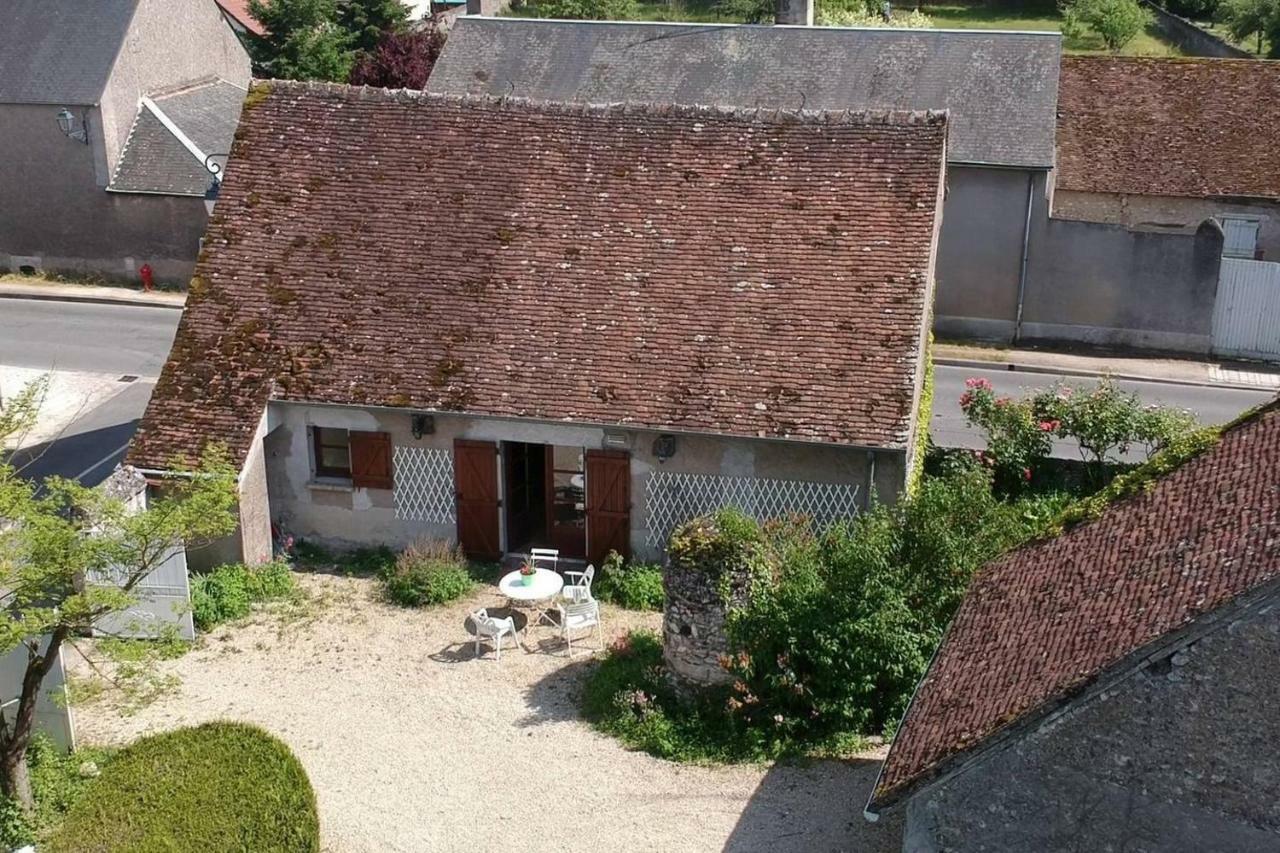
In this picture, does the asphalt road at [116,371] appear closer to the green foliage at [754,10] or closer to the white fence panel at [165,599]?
the white fence panel at [165,599]

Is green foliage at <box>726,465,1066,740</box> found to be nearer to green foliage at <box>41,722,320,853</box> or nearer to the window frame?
green foliage at <box>41,722,320,853</box>

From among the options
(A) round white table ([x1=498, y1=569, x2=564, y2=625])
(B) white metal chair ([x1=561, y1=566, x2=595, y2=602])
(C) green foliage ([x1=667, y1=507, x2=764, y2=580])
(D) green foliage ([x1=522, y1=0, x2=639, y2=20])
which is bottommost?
(B) white metal chair ([x1=561, y1=566, x2=595, y2=602])

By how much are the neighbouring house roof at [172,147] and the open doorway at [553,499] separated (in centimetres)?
1643

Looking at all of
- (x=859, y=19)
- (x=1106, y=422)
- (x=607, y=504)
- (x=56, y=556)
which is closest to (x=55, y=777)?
(x=56, y=556)

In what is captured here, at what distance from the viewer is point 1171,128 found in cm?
3281

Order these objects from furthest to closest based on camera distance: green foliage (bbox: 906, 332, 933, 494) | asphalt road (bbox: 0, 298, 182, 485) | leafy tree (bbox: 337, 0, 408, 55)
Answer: leafy tree (bbox: 337, 0, 408, 55)
asphalt road (bbox: 0, 298, 182, 485)
green foliage (bbox: 906, 332, 933, 494)

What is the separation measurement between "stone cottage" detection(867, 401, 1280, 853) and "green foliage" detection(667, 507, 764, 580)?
14.2ft

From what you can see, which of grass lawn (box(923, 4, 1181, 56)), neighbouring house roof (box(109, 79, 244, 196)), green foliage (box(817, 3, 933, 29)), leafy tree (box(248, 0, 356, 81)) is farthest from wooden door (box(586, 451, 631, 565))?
grass lawn (box(923, 4, 1181, 56))

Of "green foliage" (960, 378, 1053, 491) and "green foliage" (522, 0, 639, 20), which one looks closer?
"green foliage" (960, 378, 1053, 491)

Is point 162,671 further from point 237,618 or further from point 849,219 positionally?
point 849,219

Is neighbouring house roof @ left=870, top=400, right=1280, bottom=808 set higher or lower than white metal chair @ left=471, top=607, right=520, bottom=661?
higher

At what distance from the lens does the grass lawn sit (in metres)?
56.3

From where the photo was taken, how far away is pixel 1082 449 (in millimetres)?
22125

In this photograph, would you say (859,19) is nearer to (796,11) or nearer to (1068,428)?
(796,11)
